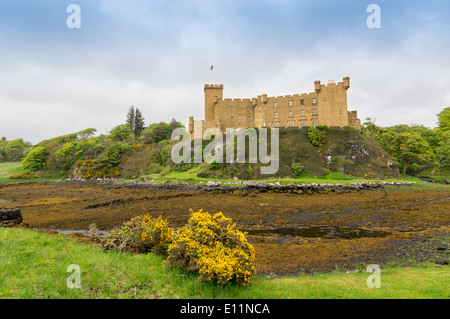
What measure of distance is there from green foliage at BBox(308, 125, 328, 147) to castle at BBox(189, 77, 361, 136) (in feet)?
13.7

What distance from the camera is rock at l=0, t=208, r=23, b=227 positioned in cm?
1088

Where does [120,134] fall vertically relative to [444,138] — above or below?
above

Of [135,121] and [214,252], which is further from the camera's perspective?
[135,121]

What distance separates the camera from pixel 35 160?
7044cm

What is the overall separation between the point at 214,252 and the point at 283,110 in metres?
55.7

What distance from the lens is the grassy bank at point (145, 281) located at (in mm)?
5234

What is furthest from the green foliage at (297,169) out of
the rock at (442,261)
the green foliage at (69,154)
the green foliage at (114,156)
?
the green foliage at (69,154)

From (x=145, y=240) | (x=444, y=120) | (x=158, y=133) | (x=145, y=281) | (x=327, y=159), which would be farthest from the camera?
(x=158, y=133)

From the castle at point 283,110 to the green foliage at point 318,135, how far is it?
4191mm

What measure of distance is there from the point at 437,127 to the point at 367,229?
238 ft

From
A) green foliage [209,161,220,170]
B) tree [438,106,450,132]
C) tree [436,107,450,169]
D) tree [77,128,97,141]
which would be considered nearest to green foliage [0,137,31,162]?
tree [77,128,97,141]

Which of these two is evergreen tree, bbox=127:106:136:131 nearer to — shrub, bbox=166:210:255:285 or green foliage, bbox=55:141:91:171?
green foliage, bbox=55:141:91:171

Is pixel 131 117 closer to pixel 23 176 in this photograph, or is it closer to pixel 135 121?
pixel 135 121

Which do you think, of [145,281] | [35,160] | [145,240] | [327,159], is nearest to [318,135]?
[327,159]
